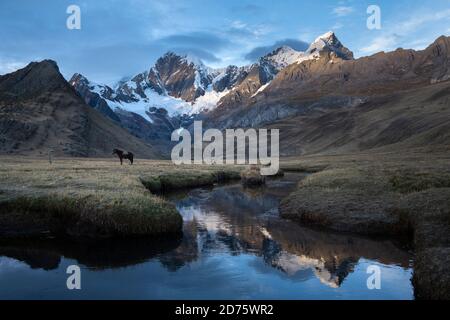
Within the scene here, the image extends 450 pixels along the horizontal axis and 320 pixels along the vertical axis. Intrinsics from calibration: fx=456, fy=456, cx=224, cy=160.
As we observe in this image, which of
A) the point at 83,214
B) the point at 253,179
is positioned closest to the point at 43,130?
the point at 253,179

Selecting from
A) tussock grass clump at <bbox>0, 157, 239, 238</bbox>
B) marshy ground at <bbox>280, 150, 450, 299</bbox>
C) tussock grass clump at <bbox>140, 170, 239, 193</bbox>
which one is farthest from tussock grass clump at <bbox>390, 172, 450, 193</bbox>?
tussock grass clump at <bbox>140, 170, 239, 193</bbox>

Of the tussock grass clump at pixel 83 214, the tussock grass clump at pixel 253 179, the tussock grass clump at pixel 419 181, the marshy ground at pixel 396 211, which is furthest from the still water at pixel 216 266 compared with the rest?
the tussock grass clump at pixel 253 179

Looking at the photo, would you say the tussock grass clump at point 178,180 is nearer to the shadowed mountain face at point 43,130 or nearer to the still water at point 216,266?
the still water at point 216,266

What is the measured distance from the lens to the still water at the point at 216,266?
1862 centimetres

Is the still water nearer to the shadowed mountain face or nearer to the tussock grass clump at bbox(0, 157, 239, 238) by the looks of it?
the tussock grass clump at bbox(0, 157, 239, 238)

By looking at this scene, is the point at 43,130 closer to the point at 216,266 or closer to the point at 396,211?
the point at 396,211

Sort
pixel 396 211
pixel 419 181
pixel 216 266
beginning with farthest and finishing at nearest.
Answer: pixel 419 181
pixel 396 211
pixel 216 266

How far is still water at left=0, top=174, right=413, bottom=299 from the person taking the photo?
18.6 meters

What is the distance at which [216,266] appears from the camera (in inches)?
887

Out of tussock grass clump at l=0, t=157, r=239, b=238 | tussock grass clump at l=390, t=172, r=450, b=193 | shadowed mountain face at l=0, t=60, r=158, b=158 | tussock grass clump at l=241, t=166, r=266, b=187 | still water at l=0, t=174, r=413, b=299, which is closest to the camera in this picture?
still water at l=0, t=174, r=413, b=299
